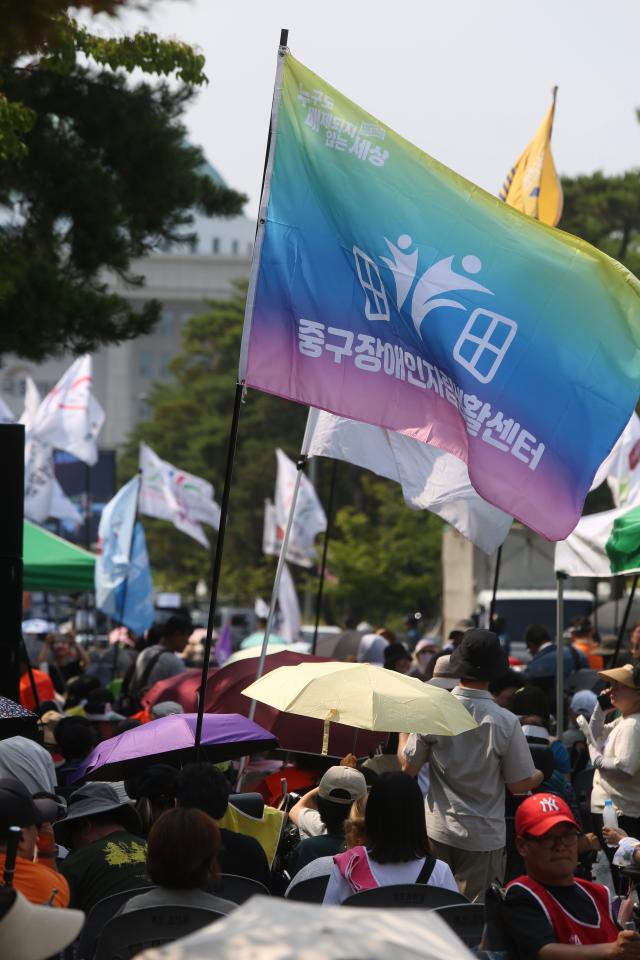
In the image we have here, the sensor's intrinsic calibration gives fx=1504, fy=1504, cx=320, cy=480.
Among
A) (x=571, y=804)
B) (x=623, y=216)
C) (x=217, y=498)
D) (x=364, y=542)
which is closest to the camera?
(x=571, y=804)

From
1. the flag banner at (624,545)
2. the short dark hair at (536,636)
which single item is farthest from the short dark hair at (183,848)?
the short dark hair at (536,636)

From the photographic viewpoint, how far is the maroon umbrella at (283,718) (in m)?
8.63

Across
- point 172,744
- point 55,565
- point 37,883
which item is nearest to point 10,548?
point 172,744

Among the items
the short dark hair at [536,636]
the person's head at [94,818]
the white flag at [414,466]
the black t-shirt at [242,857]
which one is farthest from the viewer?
the short dark hair at [536,636]

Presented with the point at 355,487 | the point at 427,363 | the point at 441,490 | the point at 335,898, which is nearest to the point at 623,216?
the point at 355,487

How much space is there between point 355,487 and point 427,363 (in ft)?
153

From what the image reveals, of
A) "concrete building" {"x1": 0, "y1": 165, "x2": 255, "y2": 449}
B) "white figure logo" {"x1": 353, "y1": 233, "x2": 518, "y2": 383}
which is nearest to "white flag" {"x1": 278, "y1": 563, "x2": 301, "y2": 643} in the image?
"white figure logo" {"x1": 353, "y1": 233, "x2": 518, "y2": 383}

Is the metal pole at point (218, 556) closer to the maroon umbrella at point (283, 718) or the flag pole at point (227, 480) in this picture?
the flag pole at point (227, 480)

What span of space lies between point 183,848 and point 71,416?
18103 millimetres

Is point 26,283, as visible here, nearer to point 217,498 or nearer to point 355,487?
point 355,487

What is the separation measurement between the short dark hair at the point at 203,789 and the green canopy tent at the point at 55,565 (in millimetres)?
8879

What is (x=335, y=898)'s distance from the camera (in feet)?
16.9

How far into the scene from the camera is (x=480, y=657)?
7.11 metres

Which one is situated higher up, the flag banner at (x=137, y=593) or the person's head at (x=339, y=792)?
the person's head at (x=339, y=792)
